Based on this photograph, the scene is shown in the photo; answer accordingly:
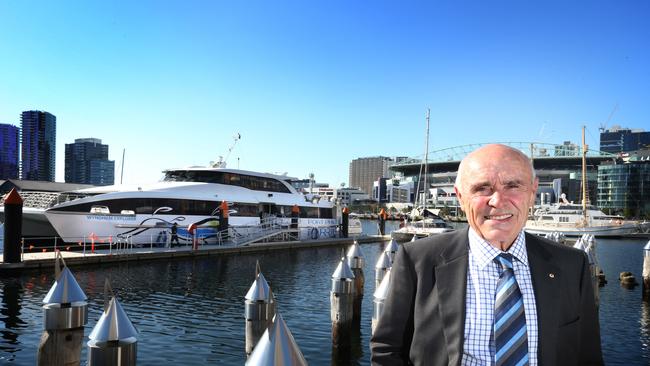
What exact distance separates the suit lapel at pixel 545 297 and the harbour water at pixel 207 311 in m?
8.59

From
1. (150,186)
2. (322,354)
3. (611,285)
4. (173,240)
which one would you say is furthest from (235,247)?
(611,285)

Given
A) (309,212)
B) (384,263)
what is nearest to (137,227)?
(309,212)

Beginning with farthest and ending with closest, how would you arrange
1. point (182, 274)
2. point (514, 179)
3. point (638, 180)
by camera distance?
point (638, 180), point (182, 274), point (514, 179)

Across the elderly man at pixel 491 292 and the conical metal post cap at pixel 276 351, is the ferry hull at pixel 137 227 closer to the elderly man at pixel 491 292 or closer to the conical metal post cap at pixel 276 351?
the conical metal post cap at pixel 276 351

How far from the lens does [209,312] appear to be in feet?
46.8

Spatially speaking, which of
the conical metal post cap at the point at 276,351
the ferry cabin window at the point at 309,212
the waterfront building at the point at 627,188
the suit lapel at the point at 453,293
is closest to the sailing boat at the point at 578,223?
the ferry cabin window at the point at 309,212

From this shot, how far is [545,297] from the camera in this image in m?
2.58

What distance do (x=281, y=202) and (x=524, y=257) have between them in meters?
32.6

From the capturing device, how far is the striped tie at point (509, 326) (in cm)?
250

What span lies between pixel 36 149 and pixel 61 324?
21541 cm

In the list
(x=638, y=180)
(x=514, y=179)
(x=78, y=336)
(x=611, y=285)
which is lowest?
(x=611, y=285)

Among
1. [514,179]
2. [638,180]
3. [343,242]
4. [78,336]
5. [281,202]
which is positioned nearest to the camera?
[514,179]

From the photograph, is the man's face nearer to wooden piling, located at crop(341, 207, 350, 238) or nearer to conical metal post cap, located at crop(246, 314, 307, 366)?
conical metal post cap, located at crop(246, 314, 307, 366)

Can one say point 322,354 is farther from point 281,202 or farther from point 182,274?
point 281,202
